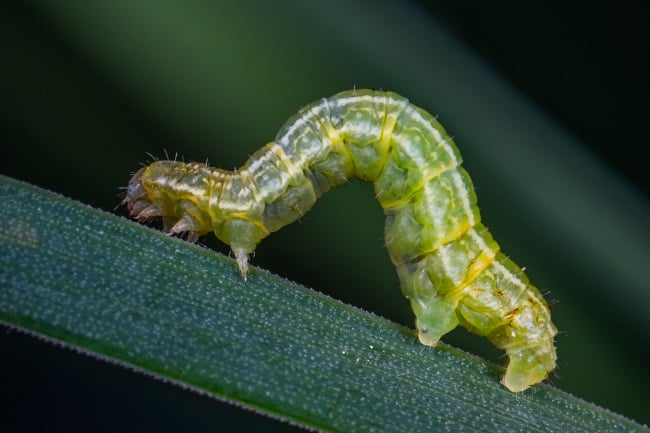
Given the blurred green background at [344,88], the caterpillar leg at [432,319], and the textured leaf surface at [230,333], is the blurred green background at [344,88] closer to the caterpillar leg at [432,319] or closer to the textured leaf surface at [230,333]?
the caterpillar leg at [432,319]

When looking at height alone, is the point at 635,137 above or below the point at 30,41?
below

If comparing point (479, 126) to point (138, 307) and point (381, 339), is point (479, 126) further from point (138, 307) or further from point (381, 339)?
point (138, 307)

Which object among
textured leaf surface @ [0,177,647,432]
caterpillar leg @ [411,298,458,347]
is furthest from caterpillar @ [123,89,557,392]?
textured leaf surface @ [0,177,647,432]

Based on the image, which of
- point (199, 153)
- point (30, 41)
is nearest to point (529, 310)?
point (199, 153)

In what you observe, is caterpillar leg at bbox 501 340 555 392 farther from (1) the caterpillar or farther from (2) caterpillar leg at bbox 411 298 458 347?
(2) caterpillar leg at bbox 411 298 458 347

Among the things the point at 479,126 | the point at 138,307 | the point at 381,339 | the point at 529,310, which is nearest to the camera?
the point at 138,307

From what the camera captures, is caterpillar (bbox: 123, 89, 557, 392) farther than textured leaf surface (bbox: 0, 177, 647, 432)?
Yes

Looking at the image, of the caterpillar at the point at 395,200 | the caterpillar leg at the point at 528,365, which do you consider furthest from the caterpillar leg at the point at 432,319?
the caterpillar leg at the point at 528,365
